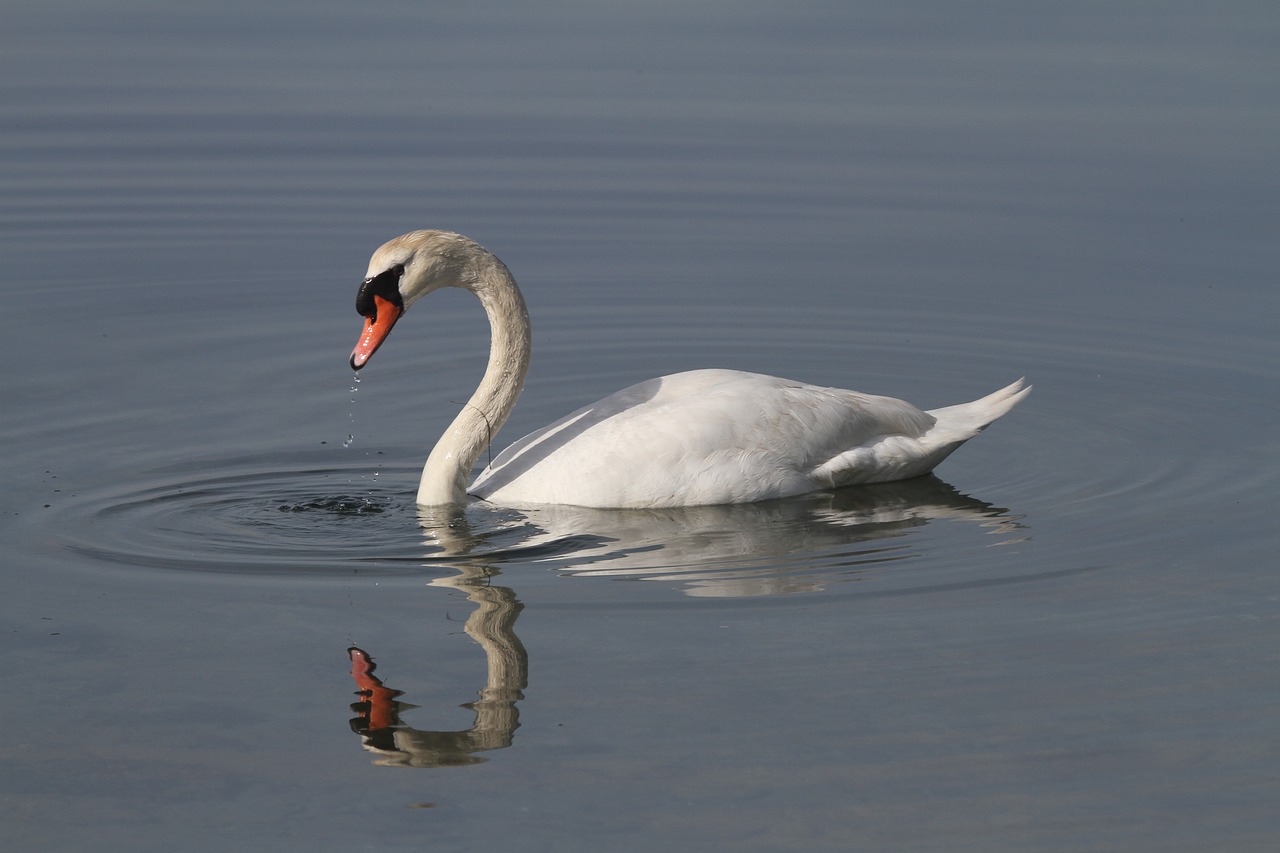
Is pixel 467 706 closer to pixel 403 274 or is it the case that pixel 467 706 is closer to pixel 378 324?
pixel 378 324

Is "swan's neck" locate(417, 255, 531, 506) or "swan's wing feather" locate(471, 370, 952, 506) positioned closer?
"swan's wing feather" locate(471, 370, 952, 506)

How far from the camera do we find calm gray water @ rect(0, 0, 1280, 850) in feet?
20.9

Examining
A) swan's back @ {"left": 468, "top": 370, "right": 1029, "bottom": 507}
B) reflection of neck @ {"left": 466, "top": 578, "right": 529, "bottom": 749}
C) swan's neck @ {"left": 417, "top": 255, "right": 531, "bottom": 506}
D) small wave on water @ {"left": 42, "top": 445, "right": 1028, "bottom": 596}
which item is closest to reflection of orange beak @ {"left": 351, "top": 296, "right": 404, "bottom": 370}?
swan's neck @ {"left": 417, "top": 255, "right": 531, "bottom": 506}

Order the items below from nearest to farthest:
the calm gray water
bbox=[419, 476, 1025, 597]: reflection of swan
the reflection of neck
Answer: the calm gray water → the reflection of neck → bbox=[419, 476, 1025, 597]: reflection of swan

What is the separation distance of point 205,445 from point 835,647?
4449 millimetres

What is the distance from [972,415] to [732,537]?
1.92 metres

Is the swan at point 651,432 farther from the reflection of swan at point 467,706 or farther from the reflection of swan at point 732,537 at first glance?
the reflection of swan at point 467,706

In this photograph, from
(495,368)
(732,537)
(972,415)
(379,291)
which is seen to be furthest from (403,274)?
(972,415)

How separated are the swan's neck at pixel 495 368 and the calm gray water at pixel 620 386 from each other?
1.33 ft

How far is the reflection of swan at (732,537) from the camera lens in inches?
336

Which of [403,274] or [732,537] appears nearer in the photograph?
[732,537]

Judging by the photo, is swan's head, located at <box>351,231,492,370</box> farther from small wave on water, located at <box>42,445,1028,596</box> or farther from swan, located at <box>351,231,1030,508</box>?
small wave on water, located at <box>42,445,1028,596</box>

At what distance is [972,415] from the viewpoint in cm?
1040

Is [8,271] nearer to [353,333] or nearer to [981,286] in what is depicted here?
[353,333]
